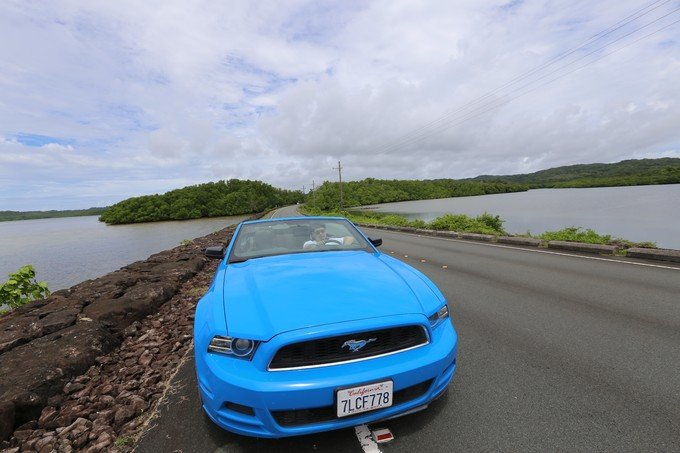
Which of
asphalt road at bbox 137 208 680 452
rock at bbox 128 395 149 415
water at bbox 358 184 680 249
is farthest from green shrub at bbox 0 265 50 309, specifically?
water at bbox 358 184 680 249

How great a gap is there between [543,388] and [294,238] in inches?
109

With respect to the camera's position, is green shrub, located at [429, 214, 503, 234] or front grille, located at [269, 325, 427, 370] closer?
front grille, located at [269, 325, 427, 370]

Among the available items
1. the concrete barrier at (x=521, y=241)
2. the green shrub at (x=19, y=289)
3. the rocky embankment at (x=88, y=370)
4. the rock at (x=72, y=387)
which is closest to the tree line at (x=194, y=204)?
the green shrub at (x=19, y=289)

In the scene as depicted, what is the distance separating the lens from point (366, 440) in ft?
7.13

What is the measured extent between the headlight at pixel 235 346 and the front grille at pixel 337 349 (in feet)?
0.54

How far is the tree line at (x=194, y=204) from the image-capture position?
92.1 m

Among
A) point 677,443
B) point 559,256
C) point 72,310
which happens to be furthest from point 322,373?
point 559,256

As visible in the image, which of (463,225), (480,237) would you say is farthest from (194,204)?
(480,237)

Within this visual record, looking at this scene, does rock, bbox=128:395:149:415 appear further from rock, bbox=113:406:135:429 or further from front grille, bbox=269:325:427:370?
front grille, bbox=269:325:427:370

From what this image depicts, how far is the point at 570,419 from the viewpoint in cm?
233

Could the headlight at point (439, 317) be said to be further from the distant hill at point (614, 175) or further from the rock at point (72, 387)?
the distant hill at point (614, 175)

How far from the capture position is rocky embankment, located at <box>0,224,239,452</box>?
2.45 metres

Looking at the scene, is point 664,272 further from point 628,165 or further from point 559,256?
point 628,165

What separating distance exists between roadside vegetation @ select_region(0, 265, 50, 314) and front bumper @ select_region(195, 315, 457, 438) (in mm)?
7963
